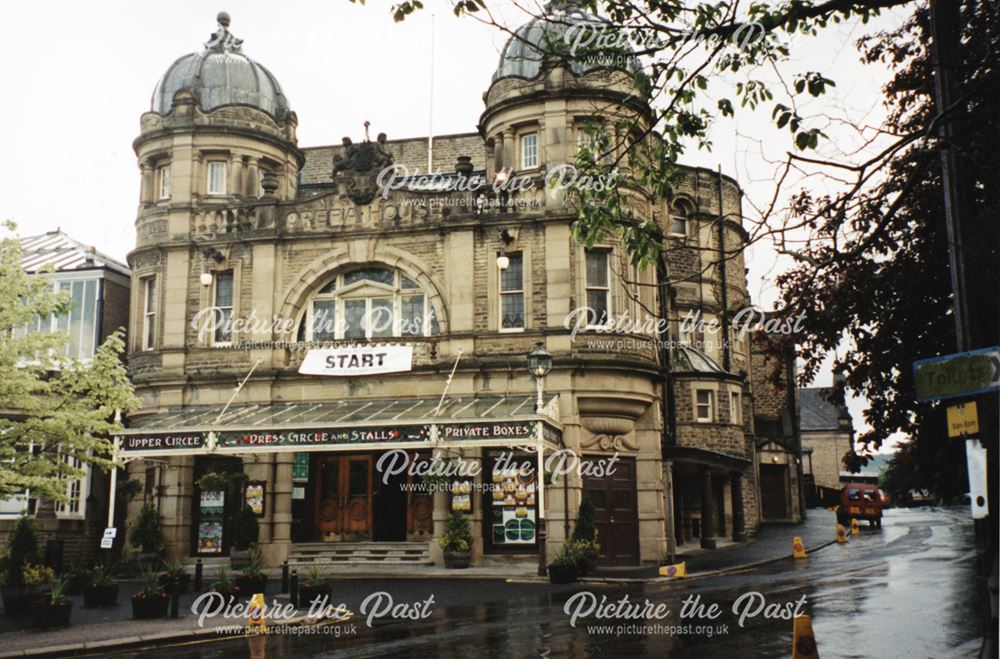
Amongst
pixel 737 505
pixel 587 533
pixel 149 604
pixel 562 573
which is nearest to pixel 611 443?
pixel 587 533

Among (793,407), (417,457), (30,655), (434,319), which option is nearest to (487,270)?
(434,319)

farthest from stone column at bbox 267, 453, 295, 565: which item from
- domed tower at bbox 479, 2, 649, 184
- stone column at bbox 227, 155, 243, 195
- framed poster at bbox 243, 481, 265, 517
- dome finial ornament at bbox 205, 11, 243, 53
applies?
dome finial ornament at bbox 205, 11, 243, 53

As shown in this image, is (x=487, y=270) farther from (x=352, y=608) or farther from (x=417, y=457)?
(x=352, y=608)

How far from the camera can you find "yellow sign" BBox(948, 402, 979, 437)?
298 inches

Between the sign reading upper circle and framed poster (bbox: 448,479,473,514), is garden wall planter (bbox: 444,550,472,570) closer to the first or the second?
framed poster (bbox: 448,479,473,514)

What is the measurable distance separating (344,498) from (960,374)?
2141 centimetres

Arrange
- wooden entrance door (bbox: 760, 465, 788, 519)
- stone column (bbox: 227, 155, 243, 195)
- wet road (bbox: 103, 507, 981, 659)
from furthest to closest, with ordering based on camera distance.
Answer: wooden entrance door (bbox: 760, 465, 788, 519) < stone column (bbox: 227, 155, 243, 195) < wet road (bbox: 103, 507, 981, 659)

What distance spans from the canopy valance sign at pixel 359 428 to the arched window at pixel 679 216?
15.4 meters

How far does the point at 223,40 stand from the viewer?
1264 inches

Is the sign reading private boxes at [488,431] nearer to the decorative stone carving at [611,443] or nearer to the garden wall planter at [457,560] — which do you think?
the garden wall planter at [457,560]

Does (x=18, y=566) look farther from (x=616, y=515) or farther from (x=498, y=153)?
(x=498, y=153)

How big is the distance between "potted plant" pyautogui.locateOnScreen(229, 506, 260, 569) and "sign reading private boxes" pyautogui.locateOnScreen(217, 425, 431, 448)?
260 cm

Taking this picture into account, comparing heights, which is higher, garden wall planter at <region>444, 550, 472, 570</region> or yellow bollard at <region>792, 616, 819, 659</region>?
yellow bollard at <region>792, 616, 819, 659</region>

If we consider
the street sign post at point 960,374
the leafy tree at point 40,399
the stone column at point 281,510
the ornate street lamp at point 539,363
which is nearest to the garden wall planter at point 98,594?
the leafy tree at point 40,399
